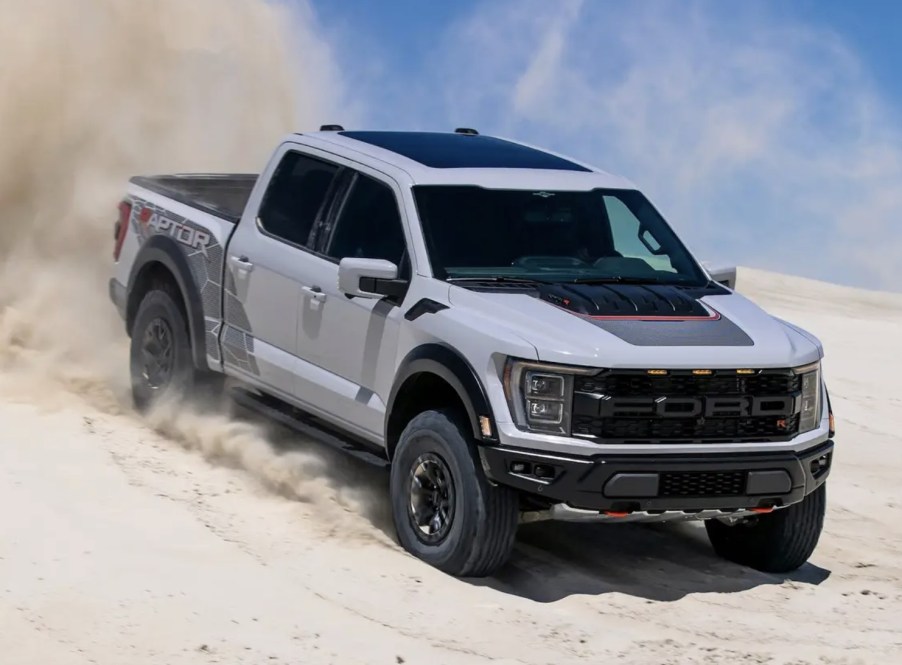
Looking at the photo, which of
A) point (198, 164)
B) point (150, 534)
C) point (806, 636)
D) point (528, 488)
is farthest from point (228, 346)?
point (198, 164)

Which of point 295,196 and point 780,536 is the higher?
point 295,196

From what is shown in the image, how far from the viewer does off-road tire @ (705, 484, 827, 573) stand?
7629 mm

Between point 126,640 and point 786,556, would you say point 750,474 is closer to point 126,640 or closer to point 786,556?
point 786,556

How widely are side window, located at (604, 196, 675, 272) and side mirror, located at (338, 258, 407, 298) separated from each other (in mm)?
1217

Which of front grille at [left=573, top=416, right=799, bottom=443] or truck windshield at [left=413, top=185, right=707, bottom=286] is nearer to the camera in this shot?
front grille at [left=573, top=416, right=799, bottom=443]

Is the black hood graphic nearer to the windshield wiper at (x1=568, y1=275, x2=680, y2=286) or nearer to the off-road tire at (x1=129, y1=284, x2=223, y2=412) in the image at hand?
the windshield wiper at (x1=568, y1=275, x2=680, y2=286)

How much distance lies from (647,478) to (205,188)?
168 inches

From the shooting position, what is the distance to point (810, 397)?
732cm

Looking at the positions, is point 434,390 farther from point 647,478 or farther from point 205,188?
point 205,188

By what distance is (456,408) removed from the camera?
23.8ft

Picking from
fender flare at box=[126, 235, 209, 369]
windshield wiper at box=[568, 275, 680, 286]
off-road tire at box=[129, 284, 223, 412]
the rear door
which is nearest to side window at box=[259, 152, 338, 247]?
the rear door

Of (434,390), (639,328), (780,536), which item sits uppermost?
(639,328)

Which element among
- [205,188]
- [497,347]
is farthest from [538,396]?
[205,188]

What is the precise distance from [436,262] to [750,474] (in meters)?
1.63
